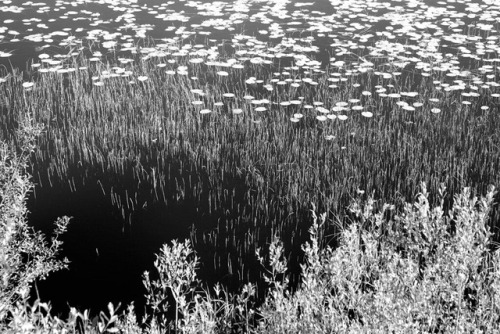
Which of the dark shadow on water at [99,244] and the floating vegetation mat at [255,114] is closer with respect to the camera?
the dark shadow on water at [99,244]

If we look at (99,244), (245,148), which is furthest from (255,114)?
(99,244)

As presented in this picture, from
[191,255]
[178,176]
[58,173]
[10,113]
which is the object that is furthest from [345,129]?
[10,113]

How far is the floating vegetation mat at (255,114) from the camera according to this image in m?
5.00

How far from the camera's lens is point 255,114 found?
20.8ft

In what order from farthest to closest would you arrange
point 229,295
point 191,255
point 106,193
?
point 106,193
point 191,255
point 229,295

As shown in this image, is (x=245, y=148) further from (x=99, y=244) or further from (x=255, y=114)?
(x=99, y=244)

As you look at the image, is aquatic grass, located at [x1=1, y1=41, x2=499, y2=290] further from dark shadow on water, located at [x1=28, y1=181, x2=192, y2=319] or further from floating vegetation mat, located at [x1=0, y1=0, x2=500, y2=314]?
dark shadow on water, located at [x1=28, y1=181, x2=192, y2=319]

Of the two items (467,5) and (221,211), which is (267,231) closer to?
(221,211)

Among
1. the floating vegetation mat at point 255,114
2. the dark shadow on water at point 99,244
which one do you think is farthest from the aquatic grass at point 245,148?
the dark shadow on water at point 99,244

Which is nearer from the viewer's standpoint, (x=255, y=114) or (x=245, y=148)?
(x=245, y=148)

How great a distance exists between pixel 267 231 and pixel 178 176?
1.17m

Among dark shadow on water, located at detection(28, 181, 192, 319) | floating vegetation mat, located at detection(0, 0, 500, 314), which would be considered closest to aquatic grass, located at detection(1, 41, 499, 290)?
floating vegetation mat, located at detection(0, 0, 500, 314)

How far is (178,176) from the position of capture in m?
5.32

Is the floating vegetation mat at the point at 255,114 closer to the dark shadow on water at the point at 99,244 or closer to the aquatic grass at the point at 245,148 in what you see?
the aquatic grass at the point at 245,148
